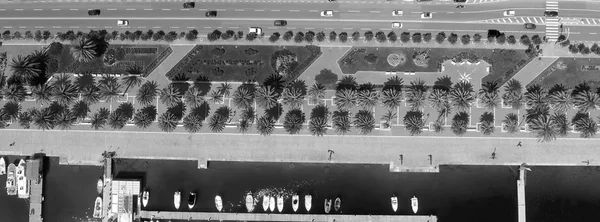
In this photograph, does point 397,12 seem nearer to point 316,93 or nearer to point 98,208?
point 316,93

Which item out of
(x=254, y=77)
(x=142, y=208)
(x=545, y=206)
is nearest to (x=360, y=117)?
(x=254, y=77)

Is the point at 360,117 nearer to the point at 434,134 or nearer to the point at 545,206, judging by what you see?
the point at 434,134

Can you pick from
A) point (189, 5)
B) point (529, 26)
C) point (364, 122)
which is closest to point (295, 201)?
point (364, 122)

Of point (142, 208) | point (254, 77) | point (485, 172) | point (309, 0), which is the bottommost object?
point (142, 208)

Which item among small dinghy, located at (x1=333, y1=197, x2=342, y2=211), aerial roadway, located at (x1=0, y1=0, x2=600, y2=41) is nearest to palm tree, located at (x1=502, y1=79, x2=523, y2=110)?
aerial roadway, located at (x1=0, y1=0, x2=600, y2=41)

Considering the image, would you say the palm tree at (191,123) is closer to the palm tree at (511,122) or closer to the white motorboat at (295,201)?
the white motorboat at (295,201)

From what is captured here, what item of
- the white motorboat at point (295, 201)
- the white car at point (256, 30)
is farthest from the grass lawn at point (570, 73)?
the white car at point (256, 30)
